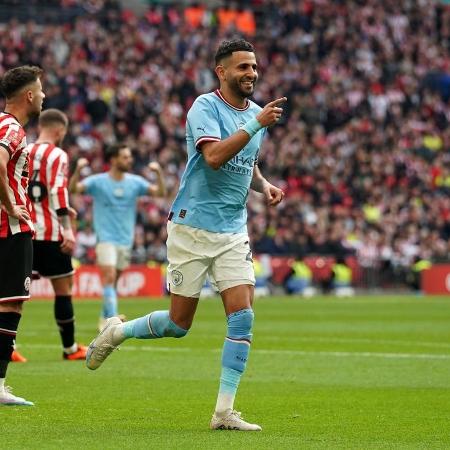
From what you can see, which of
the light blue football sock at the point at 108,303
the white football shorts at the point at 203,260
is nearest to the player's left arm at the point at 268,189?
the white football shorts at the point at 203,260

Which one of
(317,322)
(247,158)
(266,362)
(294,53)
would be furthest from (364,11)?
(247,158)

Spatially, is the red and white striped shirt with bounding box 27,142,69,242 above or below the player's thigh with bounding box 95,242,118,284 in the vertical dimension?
above

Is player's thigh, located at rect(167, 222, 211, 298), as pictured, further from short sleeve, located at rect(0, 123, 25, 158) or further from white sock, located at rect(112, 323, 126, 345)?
short sleeve, located at rect(0, 123, 25, 158)

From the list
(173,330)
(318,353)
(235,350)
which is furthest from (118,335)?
(318,353)

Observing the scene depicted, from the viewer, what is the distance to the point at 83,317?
835 inches

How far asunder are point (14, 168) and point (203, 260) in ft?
5.35

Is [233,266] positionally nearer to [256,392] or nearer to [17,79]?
[17,79]

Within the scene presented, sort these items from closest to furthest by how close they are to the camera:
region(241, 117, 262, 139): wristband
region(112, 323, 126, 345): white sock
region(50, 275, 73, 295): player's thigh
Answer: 1. region(241, 117, 262, 139): wristband
2. region(112, 323, 126, 345): white sock
3. region(50, 275, 73, 295): player's thigh

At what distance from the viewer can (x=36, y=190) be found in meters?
13.4

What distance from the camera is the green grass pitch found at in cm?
777

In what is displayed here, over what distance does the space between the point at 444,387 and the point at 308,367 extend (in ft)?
6.90

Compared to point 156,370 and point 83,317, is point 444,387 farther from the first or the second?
point 83,317

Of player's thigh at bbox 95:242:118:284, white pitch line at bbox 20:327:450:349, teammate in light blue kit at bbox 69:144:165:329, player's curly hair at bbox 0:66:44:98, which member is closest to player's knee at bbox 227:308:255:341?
player's curly hair at bbox 0:66:44:98

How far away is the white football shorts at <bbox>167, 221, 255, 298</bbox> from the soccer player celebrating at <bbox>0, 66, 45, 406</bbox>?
1228 millimetres
